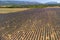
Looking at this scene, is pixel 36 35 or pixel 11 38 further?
pixel 36 35

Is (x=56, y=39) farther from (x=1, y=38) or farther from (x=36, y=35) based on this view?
(x=1, y=38)

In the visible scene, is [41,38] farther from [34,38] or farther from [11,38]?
[11,38]

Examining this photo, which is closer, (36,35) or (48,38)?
(48,38)

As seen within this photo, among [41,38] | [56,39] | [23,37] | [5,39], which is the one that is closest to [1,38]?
[5,39]

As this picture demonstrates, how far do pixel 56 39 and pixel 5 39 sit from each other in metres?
2.49

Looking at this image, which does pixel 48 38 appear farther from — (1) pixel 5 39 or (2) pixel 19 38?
(1) pixel 5 39

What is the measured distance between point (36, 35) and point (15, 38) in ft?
4.79

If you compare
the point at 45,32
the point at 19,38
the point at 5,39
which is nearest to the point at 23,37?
the point at 19,38

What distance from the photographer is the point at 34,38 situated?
36.6ft

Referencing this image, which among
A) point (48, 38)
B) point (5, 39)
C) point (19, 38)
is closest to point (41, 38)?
point (48, 38)

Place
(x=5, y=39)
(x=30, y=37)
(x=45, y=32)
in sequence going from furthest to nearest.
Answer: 1. (x=45, y=32)
2. (x=30, y=37)
3. (x=5, y=39)

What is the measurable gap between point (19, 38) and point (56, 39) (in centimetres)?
182

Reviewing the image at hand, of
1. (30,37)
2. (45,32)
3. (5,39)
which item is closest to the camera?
(5,39)

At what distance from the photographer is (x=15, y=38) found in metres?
10.9
